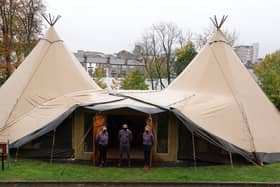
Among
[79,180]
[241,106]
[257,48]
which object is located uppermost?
[257,48]

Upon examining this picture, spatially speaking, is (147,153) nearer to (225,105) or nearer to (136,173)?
(136,173)

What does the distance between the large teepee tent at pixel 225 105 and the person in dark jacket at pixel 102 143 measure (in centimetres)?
194

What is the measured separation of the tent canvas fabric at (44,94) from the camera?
35.8 feet

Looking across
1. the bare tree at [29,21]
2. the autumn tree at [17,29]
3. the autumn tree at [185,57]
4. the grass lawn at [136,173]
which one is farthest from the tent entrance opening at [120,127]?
the autumn tree at [185,57]

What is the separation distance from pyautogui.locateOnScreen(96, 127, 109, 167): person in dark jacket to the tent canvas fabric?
1.14 m

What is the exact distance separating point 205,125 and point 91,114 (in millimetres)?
3642

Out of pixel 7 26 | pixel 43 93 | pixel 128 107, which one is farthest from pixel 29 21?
pixel 128 107

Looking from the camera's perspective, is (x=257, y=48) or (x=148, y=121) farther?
(x=257, y=48)

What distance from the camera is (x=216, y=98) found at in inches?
454

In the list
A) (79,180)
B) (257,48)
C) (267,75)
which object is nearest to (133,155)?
(79,180)

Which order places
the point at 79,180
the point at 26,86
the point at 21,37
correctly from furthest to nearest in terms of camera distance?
the point at 21,37 < the point at 26,86 < the point at 79,180

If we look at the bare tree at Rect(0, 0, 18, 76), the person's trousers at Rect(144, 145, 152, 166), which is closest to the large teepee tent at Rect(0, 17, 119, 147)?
the person's trousers at Rect(144, 145, 152, 166)

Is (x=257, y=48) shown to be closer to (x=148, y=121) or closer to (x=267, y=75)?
(x=267, y=75)

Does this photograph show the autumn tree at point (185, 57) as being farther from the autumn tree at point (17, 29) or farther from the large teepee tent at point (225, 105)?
the large teepee tent at point (225, 105)
